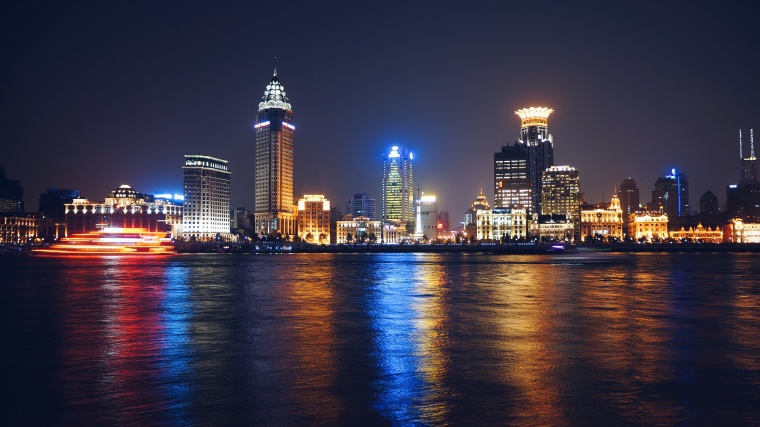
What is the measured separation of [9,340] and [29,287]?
27.7 metres

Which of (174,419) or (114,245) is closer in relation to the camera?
(174,419)

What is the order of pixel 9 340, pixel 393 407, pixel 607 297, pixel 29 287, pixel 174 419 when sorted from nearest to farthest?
pixel 174 419, pixel 393 407, pixel 9 340, pixel 607 297, pixel 29 287

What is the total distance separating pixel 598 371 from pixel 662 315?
548 inches

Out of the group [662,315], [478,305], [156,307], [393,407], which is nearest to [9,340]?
[156,307]

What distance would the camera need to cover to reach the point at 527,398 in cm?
1214

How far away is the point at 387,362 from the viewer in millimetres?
16016

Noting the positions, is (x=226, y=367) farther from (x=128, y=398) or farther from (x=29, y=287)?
(x=29, y=287)

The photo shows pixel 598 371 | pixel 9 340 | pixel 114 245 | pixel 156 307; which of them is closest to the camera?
pixel 598 371

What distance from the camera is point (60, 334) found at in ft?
71.2

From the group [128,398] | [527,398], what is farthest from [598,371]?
[128,398]

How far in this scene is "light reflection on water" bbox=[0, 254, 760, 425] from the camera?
11.3 meters

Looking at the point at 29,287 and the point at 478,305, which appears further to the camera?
the point at 29,287

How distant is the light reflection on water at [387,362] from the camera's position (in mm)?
11328

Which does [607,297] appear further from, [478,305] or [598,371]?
[598,371]
